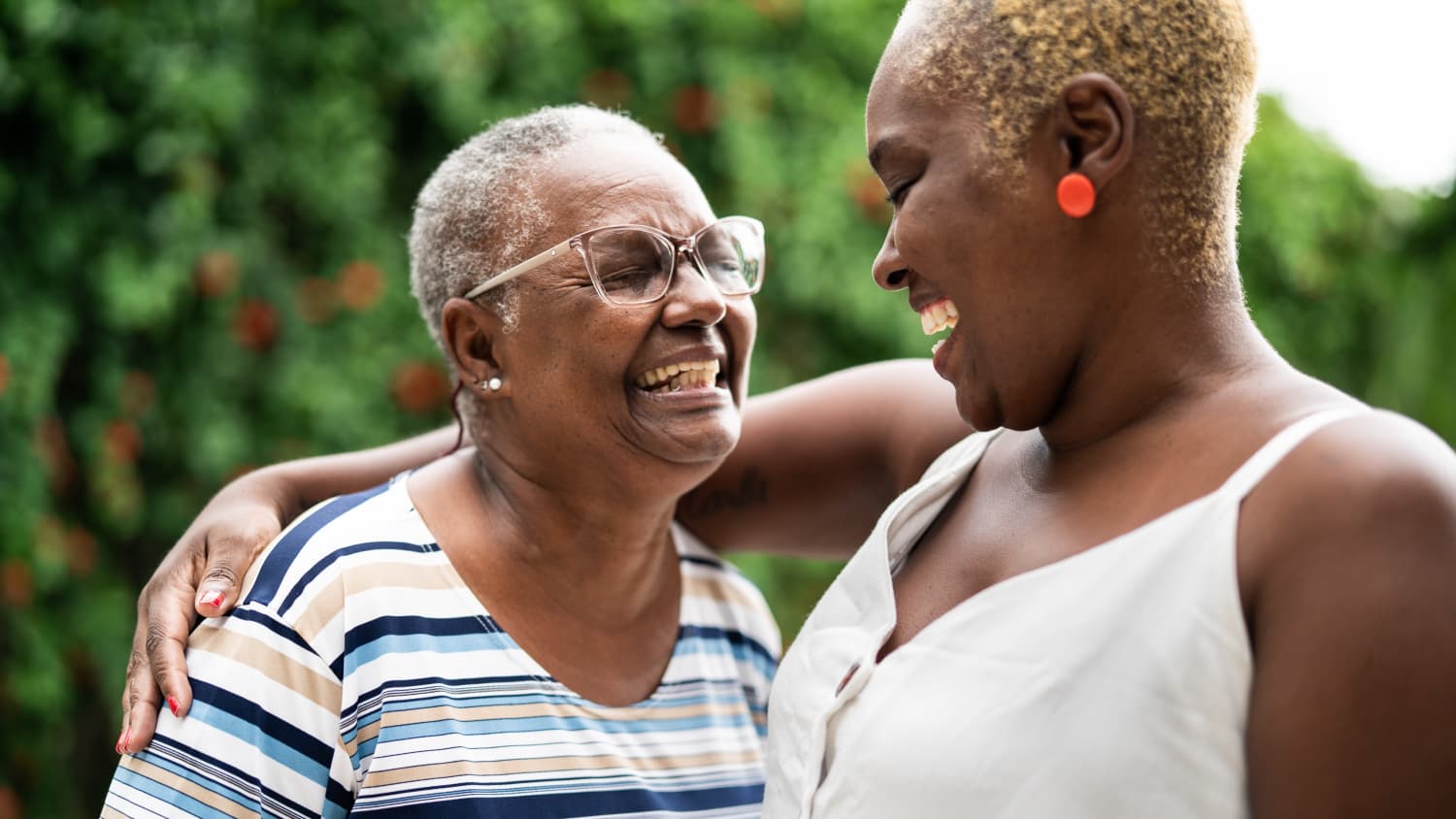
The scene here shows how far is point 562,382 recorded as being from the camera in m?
2.40

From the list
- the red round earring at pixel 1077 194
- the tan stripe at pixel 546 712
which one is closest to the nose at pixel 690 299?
the tan stripe at pixel 546 712

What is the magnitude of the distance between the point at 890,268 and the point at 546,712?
984 millimetres

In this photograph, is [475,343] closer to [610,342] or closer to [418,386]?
[610,342]

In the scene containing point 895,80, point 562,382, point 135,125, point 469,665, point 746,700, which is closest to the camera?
point 895,80

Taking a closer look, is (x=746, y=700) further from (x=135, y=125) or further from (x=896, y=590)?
(x=135, y=125)

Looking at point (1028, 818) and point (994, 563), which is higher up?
point (994, 563)

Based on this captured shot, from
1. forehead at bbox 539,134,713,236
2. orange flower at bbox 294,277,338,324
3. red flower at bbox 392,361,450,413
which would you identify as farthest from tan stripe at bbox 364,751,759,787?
orange flower at bbox 294,277,338,324

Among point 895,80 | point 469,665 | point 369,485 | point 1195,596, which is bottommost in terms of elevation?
point 1195,596

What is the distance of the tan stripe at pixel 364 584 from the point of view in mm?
2148

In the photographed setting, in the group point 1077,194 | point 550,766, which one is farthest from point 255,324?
point 1077,194

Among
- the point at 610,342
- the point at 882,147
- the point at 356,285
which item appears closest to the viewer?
the point at 882,147

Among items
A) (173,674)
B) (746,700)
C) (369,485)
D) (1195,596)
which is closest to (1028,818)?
(1195,596)

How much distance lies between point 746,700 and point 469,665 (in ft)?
2.07

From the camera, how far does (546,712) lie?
2.29 metres
